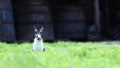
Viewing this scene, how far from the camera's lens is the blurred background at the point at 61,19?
16344mm

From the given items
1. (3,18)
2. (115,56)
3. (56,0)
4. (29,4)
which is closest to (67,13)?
(56,0)

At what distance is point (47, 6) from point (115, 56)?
9533 millimetres

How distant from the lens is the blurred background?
53.6 feet

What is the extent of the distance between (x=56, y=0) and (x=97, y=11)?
6.30 ft

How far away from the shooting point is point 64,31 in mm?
18094

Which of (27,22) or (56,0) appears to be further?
(56,0)

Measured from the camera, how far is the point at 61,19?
1827 cm

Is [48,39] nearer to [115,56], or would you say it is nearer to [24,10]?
[24,10]

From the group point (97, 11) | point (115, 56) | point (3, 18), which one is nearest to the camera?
point (115, 56)

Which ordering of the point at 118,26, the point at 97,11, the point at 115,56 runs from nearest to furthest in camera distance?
the point at 115,56
the point at 97,11
the point at 118,26

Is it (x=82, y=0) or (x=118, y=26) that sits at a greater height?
(x=82, y=0)

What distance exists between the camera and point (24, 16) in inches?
665

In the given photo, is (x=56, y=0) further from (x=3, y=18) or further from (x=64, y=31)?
(x=3, y=18)

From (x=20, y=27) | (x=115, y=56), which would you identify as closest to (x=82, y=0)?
(x=20, y=27)
